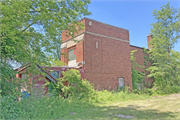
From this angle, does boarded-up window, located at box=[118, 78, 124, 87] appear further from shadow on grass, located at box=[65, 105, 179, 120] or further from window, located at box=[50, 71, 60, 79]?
shadow on grass, located at box=[65, 105, 179, 120]

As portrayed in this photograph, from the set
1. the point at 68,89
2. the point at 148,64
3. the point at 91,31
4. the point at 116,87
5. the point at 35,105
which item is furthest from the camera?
the point at 148,64

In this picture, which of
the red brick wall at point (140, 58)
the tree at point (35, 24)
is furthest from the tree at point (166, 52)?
the tree at point (35, 24)

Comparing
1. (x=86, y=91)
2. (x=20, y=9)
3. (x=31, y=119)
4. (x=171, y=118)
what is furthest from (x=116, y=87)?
(x=20, y=9)

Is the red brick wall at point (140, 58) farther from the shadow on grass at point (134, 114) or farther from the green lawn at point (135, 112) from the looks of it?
the shadow on grass at point (134, 114)

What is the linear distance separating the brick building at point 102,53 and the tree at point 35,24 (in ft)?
17.1

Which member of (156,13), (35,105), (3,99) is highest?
(156,13)

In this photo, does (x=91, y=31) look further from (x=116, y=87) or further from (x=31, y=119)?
(x=31, y=119)

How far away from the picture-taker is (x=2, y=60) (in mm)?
7027

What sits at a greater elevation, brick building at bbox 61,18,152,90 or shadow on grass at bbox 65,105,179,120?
brick building at bbox 61,18,152,90

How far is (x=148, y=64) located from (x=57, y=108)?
19245mm

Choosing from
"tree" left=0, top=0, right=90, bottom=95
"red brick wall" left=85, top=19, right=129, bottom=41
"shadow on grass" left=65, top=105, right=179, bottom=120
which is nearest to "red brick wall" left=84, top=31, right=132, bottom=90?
"red brick wall" left=85, top=19, right=129, bottom=41

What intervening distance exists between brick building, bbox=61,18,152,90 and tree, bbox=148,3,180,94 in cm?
487

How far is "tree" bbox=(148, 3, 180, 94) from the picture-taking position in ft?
63.8

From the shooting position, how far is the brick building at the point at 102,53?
1529 cm
